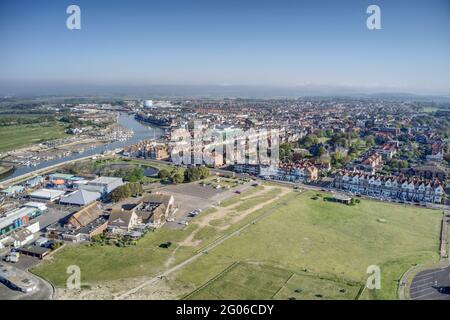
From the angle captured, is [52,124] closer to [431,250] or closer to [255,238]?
[255,238]

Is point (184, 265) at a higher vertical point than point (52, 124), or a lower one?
lower

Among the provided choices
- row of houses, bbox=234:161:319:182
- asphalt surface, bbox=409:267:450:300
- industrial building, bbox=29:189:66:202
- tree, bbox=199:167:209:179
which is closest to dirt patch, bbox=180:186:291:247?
row of houses, bbox=234:161:319:182

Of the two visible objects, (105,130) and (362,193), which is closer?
(362,193)

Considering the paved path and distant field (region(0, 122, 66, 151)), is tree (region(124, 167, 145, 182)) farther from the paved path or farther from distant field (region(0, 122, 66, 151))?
distant field (region(0, 122, 66, 151))

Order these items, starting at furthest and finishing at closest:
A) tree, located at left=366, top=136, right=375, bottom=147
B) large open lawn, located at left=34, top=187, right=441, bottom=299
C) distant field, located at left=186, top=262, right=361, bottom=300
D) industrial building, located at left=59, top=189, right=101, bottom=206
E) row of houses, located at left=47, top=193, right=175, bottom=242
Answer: tree, located at left=366, top=136, right=375, bottom=147, industrial building, located at left=59, top=189, right=101, bottom=206, row of houses, located at left=47, top=193, right=175, bottom=242, large open lawn, located at left=34, top=187, right=441, bottom=299, distant field, located at left=186, top=262, right=361, bottom=300

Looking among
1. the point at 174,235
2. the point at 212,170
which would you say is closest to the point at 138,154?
the point at 212,170

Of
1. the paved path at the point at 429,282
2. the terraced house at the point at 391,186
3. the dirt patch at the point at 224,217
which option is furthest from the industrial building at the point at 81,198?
the paved path at the point at 429,282

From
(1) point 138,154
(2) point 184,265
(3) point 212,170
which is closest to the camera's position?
(2) point 184,265
